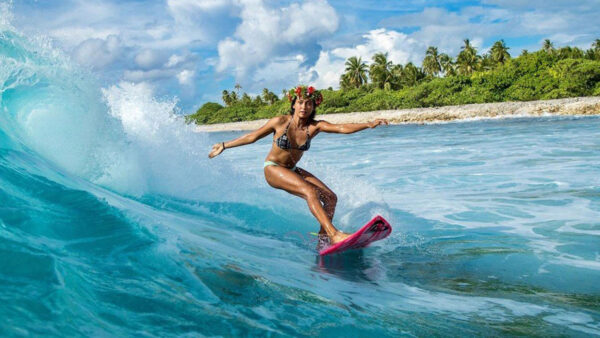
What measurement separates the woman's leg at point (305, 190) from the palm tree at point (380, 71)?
71608 millimetres

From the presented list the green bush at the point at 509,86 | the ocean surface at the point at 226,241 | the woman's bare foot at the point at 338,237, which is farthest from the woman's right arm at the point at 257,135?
the green bush at the point at 509,86

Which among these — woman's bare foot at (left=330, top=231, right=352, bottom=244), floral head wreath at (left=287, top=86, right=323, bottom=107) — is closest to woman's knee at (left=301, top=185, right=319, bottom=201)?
woman's bare foot at (left=330, top=231, right=352, bottom=244)

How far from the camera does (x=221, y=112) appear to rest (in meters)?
95.1

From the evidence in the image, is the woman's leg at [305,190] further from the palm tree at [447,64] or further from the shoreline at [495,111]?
the palm tree at [447,64]

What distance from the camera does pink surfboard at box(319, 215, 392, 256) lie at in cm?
477

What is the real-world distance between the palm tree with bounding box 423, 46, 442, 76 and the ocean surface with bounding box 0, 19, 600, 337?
229 ft

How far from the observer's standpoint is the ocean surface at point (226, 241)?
2.58 meters

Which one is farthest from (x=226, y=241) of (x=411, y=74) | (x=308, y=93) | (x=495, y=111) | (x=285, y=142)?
(x=411, y=74)

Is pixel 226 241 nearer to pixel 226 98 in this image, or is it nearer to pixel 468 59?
pixel 468 59

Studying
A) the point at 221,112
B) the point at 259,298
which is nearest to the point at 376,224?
the point at 259,298

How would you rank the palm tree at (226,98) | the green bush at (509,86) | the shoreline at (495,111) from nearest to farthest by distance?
1. the shoreline at (495,111)
2. the green bush at (509,86)
3. the palm tree at (226,98)

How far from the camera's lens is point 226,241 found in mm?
4957

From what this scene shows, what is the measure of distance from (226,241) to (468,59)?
72.0m

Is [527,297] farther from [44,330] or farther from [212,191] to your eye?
[212,191]
